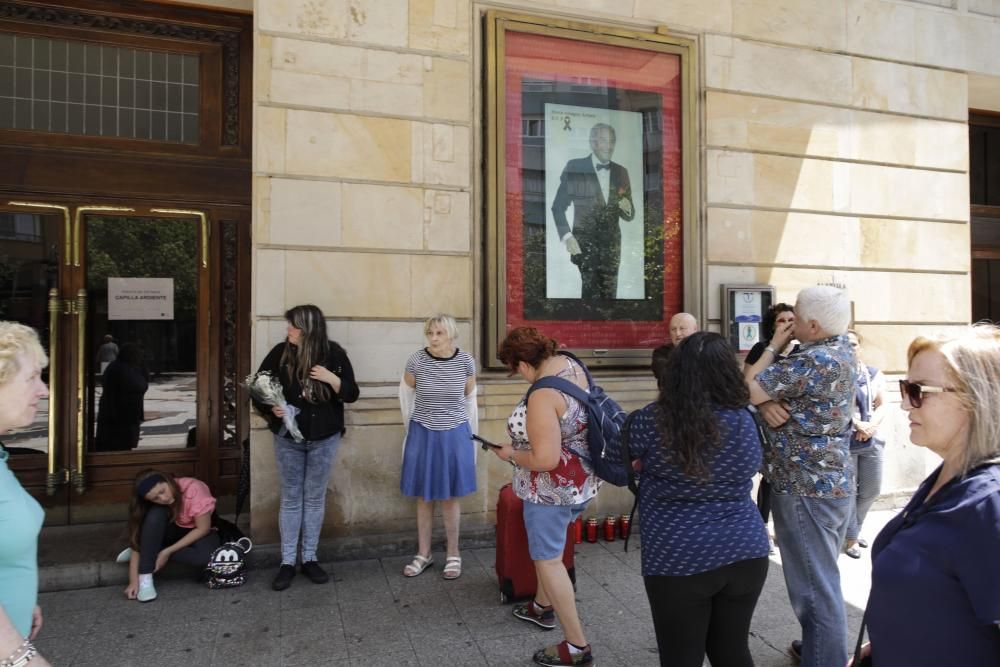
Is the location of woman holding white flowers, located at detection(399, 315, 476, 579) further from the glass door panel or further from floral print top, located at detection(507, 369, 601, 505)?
the glass door panel

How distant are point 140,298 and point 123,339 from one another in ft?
1.33

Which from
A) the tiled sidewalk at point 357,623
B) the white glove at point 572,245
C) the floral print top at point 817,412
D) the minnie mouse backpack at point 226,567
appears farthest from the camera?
the white glove at point 572,245

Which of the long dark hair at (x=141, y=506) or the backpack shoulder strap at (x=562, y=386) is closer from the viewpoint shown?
the backpack shoulder strap at (x=562, y=386)

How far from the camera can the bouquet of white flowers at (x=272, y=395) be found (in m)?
4.57

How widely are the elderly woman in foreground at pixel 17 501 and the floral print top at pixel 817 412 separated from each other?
2.91 metres

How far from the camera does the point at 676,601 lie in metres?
2.46

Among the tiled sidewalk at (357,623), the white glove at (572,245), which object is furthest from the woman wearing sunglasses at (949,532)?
the white glove at (572,245)

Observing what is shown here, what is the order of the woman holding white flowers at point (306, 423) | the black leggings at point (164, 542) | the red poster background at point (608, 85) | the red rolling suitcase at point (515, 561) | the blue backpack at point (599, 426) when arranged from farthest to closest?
the red poster background at point (608, 85) < the woman holding white flowers at point (306, 423) < the black leggings at point (164, 542) < the red rolling suitcase at point (515, 561) < the blue backpack at point (599, 426)

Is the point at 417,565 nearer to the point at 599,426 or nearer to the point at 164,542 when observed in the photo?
the point at 164,542

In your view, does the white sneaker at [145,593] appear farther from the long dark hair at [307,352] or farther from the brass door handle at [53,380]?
the brass door handle at [53,380]

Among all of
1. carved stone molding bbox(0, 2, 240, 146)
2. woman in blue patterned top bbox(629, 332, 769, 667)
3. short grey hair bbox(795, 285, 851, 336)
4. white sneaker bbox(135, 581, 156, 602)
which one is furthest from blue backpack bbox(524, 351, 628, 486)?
carved stone molding bbox(0, 2, 240, 146)

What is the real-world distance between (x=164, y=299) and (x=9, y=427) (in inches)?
168

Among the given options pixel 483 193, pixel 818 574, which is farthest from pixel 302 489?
pixel 818 574

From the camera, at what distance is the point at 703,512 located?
247 cm
